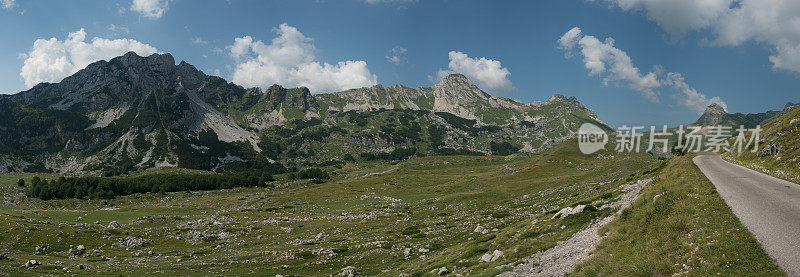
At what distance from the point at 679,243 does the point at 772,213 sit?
823cm

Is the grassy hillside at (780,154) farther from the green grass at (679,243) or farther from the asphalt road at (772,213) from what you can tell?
the green grass at (679,243)

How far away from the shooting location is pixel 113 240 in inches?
1944

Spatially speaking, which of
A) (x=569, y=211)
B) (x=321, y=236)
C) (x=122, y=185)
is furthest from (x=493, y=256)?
(x=122, y=185)

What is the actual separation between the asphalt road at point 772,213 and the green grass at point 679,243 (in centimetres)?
42

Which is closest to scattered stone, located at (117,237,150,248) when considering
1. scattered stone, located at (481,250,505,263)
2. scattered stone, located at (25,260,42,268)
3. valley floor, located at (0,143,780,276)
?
valley floor, located at (0,143,780,276)

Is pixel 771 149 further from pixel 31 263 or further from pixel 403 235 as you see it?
pixel 31 263

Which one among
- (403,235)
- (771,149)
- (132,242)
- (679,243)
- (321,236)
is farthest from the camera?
(321,236)

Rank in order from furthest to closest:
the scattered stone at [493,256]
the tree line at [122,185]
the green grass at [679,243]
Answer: the tree line at [122,185] < the scattered stone at [493,256] < the green grass at [679,243]

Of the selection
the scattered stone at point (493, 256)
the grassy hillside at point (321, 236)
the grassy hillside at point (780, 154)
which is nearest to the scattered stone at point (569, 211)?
the grassy hillside at point (321, 236)

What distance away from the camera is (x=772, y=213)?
16.5 m

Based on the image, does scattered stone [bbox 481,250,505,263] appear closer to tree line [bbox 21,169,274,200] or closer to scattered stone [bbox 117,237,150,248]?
scattered stone [bbox 117,237,150,248]

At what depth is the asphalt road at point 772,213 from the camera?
1147 centimetres

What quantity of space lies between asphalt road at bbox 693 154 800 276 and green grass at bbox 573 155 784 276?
42 centimetres

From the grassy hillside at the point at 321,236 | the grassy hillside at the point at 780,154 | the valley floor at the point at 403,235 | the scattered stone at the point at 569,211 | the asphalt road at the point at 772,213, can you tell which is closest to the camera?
the asphalt road at the point at 772,213
